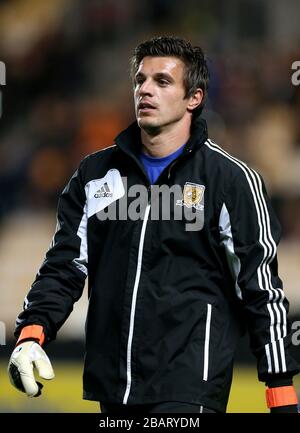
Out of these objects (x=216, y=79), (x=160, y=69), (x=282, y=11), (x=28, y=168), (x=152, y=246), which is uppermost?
(x=282, y=11)

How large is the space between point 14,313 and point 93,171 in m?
4.77

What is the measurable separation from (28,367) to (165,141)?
1040 millimetres

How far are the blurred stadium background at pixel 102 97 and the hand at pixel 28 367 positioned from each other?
443 centimetres

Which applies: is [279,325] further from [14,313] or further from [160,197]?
[14,313]

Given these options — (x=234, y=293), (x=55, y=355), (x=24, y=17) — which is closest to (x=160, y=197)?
(x=234, y=293)

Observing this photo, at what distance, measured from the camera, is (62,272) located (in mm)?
4336

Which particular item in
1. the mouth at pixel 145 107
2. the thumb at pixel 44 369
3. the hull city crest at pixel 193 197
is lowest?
the thumb at pixel 44 369

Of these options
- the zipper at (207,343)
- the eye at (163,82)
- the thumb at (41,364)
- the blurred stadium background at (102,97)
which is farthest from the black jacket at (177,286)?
the blurred stadium background at (102,97)

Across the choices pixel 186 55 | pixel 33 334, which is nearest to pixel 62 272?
→ pixel 33 334

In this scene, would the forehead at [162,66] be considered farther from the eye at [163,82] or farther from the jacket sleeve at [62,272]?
the jacket sleeve at [62,272]

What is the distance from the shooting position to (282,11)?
35.1 feet

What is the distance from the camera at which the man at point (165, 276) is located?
4078mm

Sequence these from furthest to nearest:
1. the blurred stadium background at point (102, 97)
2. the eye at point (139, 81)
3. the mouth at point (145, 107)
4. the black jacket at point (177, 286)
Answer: the blurred stadium background at point (102, 97)
the eye at point (139, 81)
the mouth at point (145, 107)
the black jacket at point (177, 286)

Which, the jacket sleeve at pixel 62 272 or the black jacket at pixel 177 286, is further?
the jacket sleeve at pixel 62 272
